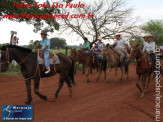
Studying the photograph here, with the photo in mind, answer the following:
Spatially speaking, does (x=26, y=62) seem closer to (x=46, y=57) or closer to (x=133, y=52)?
(x=46, y=57)

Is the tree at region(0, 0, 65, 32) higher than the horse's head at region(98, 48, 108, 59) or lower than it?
higher

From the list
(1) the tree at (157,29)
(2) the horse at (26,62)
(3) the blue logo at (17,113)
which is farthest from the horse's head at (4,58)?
(1) the tree at (157,29)

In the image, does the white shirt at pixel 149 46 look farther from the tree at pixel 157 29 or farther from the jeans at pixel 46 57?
the tree at pixel 157 29

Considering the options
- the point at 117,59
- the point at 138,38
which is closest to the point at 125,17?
the point at 138,38

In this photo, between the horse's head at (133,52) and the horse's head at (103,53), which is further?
the horse's head at (103,53)

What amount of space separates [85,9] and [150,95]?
1510 centimetres

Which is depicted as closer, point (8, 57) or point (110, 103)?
point (8, 57)

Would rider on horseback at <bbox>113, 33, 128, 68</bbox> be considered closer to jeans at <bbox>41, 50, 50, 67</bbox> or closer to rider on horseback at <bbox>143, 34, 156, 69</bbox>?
rider on horseback at <bbox>143, 34, 156, 69</bbox>

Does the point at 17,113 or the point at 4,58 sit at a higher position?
the point at 4,58

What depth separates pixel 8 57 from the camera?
6234 millimetres

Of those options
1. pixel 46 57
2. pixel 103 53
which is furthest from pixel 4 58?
pixel 103 53

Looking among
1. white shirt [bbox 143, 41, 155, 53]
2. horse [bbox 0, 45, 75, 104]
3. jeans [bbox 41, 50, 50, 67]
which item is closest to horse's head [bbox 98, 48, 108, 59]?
white shirt [bbox 143, 41, 155, 53]

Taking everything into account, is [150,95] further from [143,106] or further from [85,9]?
[85,9]

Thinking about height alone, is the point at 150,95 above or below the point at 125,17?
below
